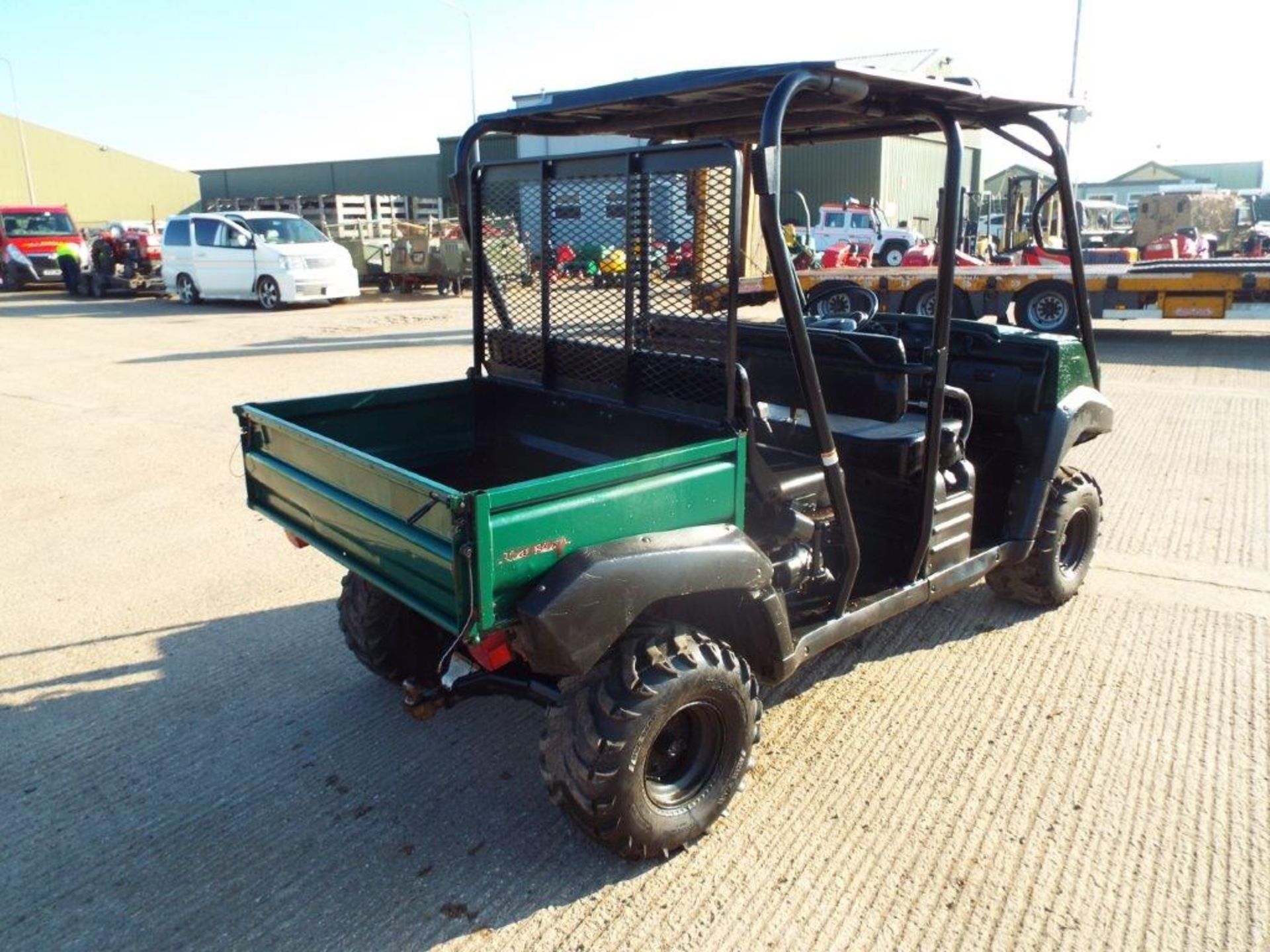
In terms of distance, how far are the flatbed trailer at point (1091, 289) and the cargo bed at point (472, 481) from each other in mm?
8524

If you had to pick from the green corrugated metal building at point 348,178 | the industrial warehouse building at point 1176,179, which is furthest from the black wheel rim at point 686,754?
the industrial warehouse building at point 1176,179

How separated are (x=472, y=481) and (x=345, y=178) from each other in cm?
4049

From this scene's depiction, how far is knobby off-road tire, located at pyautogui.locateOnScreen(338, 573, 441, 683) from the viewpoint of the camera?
3.54 m

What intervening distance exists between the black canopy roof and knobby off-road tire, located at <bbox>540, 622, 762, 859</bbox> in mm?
1534

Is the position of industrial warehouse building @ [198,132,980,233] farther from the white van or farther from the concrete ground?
the concrete ground

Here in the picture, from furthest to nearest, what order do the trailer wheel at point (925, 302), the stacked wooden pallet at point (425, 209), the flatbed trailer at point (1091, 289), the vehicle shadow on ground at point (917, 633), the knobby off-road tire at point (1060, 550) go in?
the stacked wooden pallet at point (425, 209), the trailer wheel at point (925, 302), the flatbed trailer at point (1091, 289), the knobby off-road tire at point (1060, 550), the vehicle shadow on ground at point (917, 633)

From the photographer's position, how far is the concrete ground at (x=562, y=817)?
8.31ft

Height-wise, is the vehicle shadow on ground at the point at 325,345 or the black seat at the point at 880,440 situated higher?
the black seat at the point at 880,440

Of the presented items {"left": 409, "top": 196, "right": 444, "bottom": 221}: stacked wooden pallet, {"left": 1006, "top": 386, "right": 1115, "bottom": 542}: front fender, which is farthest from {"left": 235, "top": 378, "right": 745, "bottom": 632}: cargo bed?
{"left": 409, "top": 196, "right": 444, "bottom": 221}: stacked wooden pallet

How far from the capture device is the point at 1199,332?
1464cm

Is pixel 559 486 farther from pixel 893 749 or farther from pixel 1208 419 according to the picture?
pixel 1208 419

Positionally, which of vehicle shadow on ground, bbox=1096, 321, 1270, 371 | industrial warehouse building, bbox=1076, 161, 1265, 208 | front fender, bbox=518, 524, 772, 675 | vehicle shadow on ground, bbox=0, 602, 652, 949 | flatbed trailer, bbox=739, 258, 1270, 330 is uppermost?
industrial warehouse building, bbox=1076, 161, 1265, 208

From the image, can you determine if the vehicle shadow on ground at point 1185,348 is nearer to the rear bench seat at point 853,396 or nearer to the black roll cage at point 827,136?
the black roll cage at point 827,136

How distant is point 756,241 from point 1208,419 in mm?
4421
